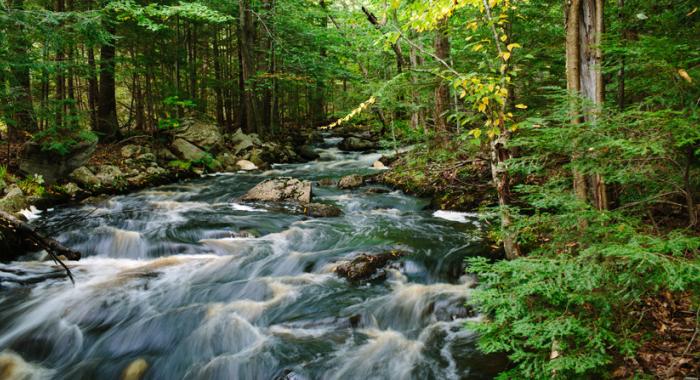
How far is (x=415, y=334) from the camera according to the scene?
517cm

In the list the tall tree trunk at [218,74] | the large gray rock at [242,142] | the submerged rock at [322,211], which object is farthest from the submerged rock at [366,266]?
the tall tree trunk at [218,74]

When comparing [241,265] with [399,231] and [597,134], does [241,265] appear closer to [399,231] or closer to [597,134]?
[399,231]

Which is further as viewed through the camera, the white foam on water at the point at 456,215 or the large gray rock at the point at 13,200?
the white foam on water at the point at 456,215

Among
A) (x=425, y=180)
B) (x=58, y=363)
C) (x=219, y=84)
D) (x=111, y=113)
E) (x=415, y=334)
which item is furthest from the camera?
(x=219, y=84)

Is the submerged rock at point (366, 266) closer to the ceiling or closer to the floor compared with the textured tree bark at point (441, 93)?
closer to the floor

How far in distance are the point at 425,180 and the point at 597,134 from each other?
27.9ft

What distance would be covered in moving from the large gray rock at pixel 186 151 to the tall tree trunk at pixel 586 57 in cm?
1388

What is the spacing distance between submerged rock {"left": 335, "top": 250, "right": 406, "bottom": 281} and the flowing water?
0.59 ft

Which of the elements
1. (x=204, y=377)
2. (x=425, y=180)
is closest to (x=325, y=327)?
(x=204, y=377)

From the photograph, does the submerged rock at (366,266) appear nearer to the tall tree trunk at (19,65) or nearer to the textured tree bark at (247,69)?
the tall tree trunk at (19,65)

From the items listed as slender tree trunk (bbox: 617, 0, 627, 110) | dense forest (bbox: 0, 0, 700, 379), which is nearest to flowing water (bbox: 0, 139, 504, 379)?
dense forest (bbox: 0, 0, 700, 379)

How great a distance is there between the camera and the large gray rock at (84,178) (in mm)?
11031

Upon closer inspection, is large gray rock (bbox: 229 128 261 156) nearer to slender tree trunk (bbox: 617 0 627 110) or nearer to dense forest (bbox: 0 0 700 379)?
dense forest (bbox: 0 0 700 379)

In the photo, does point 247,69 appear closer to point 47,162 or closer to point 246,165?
point 246,165
